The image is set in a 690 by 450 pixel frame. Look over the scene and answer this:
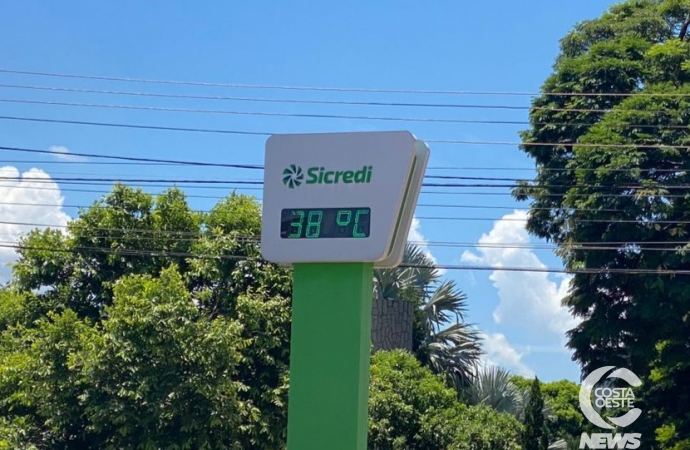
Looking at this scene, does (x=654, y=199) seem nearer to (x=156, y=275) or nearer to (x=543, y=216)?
(x=543, y=216)

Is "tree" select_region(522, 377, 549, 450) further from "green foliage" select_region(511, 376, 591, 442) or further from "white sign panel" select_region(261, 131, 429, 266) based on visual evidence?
"white sign panel" select_region(261, 131, 429, 266)

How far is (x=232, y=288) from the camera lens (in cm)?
1912

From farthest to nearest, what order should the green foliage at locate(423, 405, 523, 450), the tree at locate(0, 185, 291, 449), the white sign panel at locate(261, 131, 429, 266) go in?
the green foliage at locate(423, 405, 523, 450) → the tree at locate(0, 185, 291, 449) → the white sign panel at locate(261, 131, 429, 266)

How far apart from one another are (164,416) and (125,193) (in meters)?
5.31

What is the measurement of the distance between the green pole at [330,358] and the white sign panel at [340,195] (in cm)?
27

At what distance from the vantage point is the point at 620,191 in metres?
19.5

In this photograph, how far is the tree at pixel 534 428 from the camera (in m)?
23.2

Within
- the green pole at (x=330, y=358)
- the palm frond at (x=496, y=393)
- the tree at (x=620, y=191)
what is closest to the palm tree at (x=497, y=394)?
the palm frond at (x=496, y=393)

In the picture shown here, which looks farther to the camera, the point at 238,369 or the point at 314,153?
the point at 238,369

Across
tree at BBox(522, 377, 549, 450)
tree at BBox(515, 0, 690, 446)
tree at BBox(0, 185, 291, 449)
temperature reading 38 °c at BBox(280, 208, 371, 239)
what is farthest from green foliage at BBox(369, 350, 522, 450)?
temperature reading 38 °c at BBox(280, 208, 371, 239)

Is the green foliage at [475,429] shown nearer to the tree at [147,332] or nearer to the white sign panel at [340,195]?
the tree at [147,332]

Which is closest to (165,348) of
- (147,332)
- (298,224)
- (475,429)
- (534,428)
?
(147,332)

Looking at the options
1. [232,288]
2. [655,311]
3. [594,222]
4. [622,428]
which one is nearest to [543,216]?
[594,222]

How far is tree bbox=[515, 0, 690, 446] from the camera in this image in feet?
63.0
